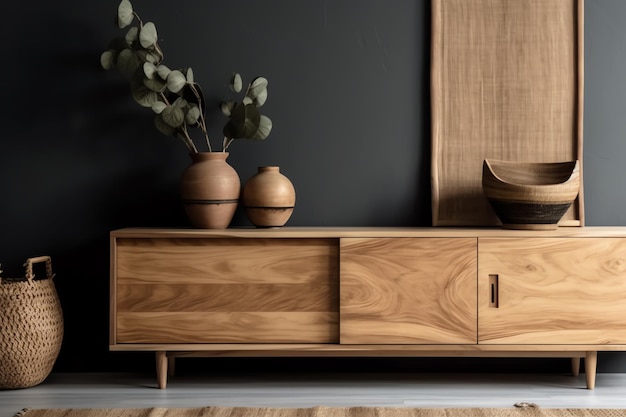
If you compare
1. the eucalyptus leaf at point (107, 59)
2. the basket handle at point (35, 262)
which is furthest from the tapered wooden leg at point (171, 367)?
the eucalyptus leaf at point (107, 59)

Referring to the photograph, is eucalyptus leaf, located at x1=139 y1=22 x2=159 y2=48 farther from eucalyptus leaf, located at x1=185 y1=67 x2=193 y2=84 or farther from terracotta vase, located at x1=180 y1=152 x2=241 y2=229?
terracotta vase, located at x1=180 y1=152 x2=241 y2=229

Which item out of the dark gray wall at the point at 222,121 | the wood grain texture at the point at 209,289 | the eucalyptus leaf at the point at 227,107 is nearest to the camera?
the wood grain texture at the point at 209,289

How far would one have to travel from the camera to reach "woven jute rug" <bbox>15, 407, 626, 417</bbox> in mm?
2553

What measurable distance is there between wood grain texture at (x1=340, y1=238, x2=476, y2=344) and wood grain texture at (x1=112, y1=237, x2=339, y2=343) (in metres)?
0.19

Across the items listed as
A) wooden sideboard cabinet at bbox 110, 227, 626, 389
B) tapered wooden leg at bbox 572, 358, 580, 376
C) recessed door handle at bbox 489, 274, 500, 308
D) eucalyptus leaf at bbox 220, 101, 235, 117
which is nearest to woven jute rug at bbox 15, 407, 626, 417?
wooden sideboard cabinet at bbox 110, 227, 626, 389

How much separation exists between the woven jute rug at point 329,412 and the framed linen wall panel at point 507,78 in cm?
84

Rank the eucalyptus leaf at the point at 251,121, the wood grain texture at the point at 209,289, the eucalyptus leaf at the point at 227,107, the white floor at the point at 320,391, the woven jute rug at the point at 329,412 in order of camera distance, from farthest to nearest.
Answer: the eucalyptus leaf at the point at 227,107
the eucalyptus leaf at the point at 251,121
the wood grain texture at the point at 209,289
the white floor at the point at 320,391
the woven jute rug at the point at 329,412

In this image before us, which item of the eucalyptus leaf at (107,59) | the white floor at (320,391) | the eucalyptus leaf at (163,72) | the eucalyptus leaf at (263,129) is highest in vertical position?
the eucalyptus leaf at (107,59)

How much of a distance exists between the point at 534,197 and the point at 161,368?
1556mm

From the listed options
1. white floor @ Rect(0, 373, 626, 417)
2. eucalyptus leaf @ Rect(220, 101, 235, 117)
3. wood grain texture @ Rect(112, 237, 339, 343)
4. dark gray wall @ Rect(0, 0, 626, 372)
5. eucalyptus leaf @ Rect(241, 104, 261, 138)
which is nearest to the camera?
white floor @ Rect(0, 373, 626, 417)

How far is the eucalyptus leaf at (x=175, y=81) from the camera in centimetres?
289

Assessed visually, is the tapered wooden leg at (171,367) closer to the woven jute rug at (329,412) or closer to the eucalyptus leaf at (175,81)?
the woven jute rug at (329,412)

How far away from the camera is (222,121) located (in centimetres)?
318

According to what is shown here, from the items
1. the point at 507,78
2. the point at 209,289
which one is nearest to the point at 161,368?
the point at 209,289
